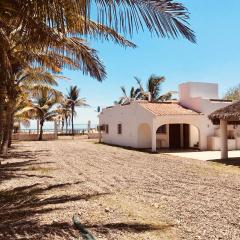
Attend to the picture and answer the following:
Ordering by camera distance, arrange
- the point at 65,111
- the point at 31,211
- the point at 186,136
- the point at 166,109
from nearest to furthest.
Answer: the point at 31,211 < the point at 166,109 < the point at 186,136 < the point at 65,111

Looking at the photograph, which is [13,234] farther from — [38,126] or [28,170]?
[38,126]

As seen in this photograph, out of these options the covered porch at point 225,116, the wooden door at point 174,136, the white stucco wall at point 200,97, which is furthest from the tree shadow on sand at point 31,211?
the wooden door at point 174,136

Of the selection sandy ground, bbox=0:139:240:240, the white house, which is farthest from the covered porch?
the white house

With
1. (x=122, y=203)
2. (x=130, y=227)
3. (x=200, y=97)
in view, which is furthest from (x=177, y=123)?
(x=130, y=227)

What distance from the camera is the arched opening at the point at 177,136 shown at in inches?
1101

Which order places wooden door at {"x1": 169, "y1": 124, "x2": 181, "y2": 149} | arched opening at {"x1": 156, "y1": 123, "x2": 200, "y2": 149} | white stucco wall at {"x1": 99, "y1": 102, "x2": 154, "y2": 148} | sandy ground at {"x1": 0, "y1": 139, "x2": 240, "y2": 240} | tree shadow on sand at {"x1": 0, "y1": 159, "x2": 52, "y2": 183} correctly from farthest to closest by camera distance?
wooden door at {"x1": 169, "y1": 124, "x2": 181, "y2": 149}, arched opening at {"x1": 156, "y1": 123, "x2": 200, "y2": 149}, white stucco wall at {"x1": 99, "y1": 102, "x2": 154, "y2": 148}, tree shadow on sand at {"x1": 0, "y1": 159, "x2": 52, "y2": 183}, sandy ground at {"x1": 0, "y1": 139, "x2": 240, "y2": 240}

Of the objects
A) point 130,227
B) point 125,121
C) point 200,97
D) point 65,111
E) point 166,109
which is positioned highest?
point 65,111

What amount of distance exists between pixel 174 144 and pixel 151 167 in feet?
43.2

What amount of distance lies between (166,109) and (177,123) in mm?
1438

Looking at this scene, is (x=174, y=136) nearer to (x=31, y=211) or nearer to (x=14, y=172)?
(x=14, y=172)

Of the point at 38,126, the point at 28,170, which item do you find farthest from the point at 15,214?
the point at 38,126

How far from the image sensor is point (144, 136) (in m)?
28.2

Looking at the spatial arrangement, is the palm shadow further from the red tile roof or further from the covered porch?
the red tile roof

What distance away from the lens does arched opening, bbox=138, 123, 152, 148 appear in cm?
2798
